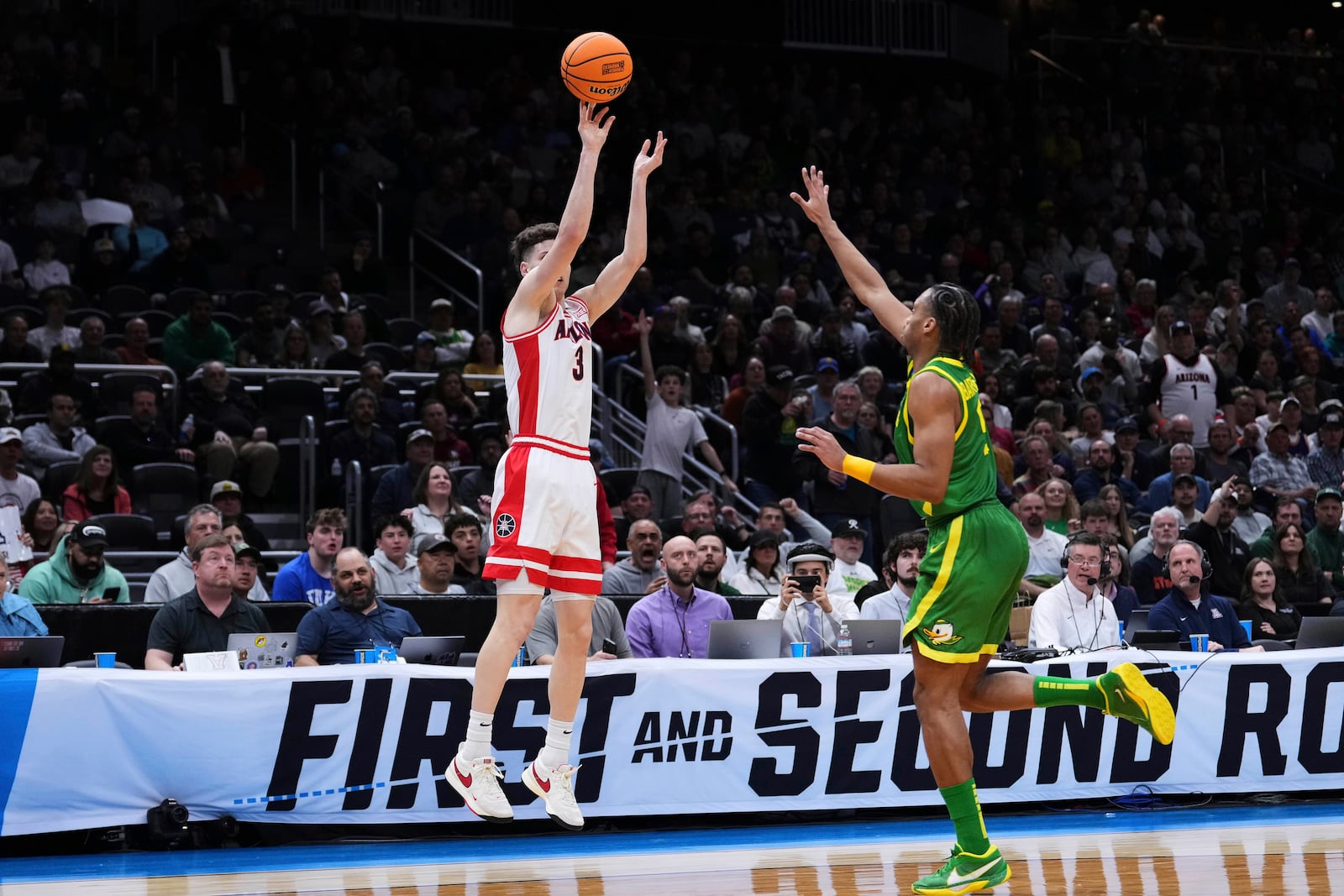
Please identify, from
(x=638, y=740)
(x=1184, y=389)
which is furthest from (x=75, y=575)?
(x=1184, y=389)

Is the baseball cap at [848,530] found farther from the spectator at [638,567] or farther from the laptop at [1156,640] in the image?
the laptop at [1156,640]

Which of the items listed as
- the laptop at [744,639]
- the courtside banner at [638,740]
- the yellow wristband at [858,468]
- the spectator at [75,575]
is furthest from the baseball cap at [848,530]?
the yellow wristband at [858,468]

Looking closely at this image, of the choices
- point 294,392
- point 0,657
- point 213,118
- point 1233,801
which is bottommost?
point 1233,801

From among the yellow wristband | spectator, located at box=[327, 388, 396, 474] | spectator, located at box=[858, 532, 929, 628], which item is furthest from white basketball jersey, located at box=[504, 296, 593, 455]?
spectator, located at box=[327, 388, 396, 474]

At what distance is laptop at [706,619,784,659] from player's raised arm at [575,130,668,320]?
3350mm

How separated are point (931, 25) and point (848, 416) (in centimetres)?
1298

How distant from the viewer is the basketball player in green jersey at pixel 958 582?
20.1 feet

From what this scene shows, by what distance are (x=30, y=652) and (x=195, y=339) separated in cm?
694

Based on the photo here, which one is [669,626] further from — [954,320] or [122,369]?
[122,369]

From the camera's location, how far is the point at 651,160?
6.94 m

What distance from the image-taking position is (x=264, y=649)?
9.76 meters

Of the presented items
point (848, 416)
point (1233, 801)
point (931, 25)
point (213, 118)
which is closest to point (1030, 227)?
point (931, 25)

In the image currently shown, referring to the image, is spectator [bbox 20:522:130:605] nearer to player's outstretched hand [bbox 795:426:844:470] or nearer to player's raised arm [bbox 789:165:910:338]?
player's raised arm [bbox 789:165:910:338]

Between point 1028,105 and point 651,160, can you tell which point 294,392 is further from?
point 1028,105
